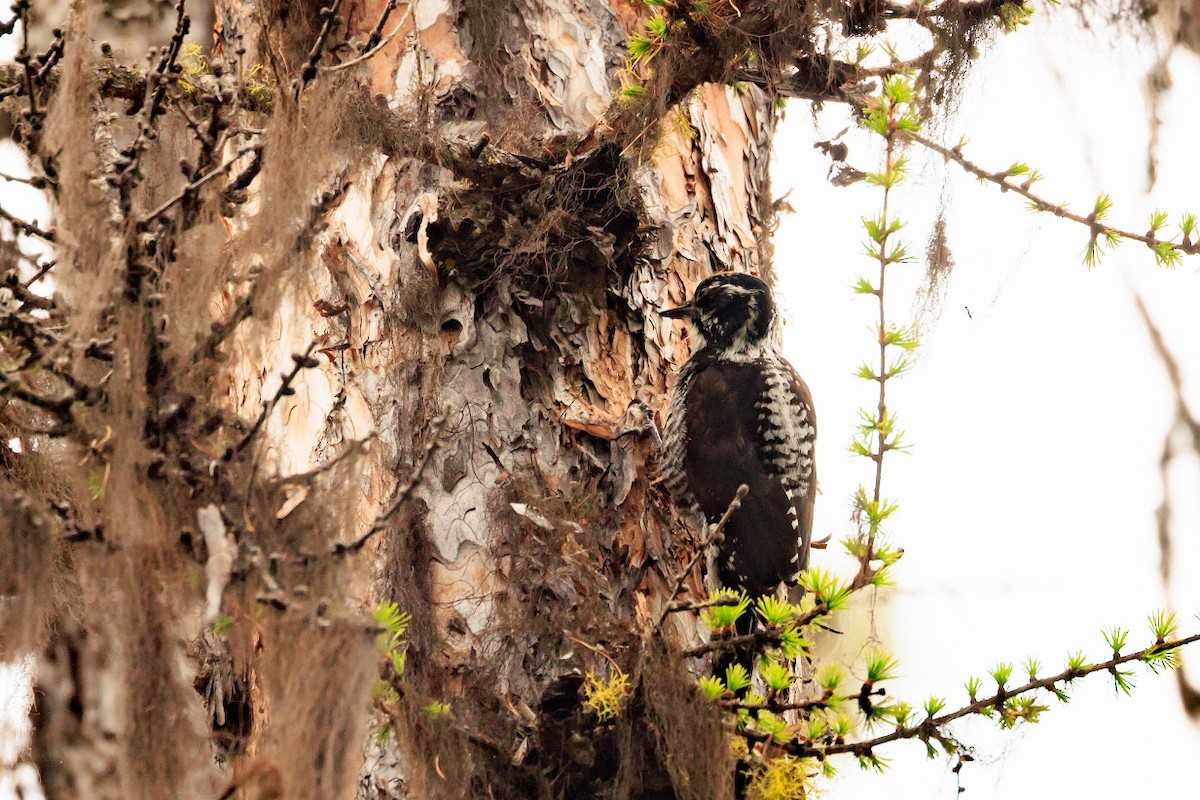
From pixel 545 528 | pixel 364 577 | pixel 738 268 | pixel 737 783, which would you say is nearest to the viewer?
pixel 364 577

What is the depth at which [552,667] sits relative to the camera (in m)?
2.91

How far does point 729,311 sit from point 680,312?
0.84 ft

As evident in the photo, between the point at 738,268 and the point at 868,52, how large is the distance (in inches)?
35.2

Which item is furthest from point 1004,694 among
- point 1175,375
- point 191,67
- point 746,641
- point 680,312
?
point 191,67

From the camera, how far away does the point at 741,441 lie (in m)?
4.07

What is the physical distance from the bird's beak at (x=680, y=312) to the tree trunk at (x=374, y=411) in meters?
0.04

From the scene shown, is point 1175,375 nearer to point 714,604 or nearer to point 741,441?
point 714,604

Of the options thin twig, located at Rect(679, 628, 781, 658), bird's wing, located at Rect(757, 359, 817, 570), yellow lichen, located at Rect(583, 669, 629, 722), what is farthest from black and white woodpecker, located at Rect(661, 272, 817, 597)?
thin twig, located at Rect(679, 628, 781, 658)

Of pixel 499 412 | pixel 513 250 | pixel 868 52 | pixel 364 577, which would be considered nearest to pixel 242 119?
pixel 513 250

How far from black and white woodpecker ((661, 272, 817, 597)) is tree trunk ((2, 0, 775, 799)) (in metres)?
0.10

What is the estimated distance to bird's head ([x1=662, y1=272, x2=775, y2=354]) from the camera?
3.78 metres

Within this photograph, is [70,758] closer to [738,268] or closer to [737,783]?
[737,783]

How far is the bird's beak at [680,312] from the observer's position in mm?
3715

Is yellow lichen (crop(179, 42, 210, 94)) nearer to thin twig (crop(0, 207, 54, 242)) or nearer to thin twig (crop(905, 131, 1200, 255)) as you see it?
thin twig (crop(0, 207, 54, 242))
